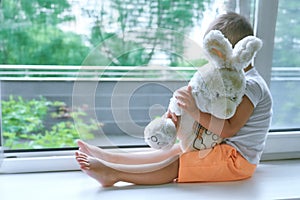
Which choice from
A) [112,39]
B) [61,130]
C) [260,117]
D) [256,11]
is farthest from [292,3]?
[61,130]

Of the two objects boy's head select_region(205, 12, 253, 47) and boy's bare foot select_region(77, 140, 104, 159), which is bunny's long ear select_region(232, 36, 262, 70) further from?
boy's bare foot select_region(77, 140, 104, 159)

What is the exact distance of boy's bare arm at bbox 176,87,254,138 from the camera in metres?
0.86

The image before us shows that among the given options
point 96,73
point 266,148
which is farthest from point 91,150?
point 266,148

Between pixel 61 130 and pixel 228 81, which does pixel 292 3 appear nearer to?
pixel 228 81

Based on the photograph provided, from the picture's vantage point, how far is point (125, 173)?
89 centimetres

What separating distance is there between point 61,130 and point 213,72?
0.47m

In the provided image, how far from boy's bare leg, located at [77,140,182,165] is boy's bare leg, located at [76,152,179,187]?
0.7 inches

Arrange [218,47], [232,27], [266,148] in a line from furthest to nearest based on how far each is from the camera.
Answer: [266,148]
[232,27]
[218,47]

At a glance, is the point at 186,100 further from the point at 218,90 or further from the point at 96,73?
the point at 96,73

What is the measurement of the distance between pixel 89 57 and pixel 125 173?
11.8 inches

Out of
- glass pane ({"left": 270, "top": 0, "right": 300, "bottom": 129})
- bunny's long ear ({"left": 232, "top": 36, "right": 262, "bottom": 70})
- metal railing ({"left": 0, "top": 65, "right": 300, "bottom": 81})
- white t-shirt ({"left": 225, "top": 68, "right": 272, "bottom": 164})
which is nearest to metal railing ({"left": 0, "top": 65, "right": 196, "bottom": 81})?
metal railing ({"left": 0, "top": 65, "right": 300, "bottom": 81})

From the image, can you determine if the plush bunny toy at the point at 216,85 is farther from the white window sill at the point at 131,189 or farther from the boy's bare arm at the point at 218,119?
the white window sill at the point at 131,189

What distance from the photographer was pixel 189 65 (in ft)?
2.81

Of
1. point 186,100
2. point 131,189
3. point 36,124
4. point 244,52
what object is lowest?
point 131,189
